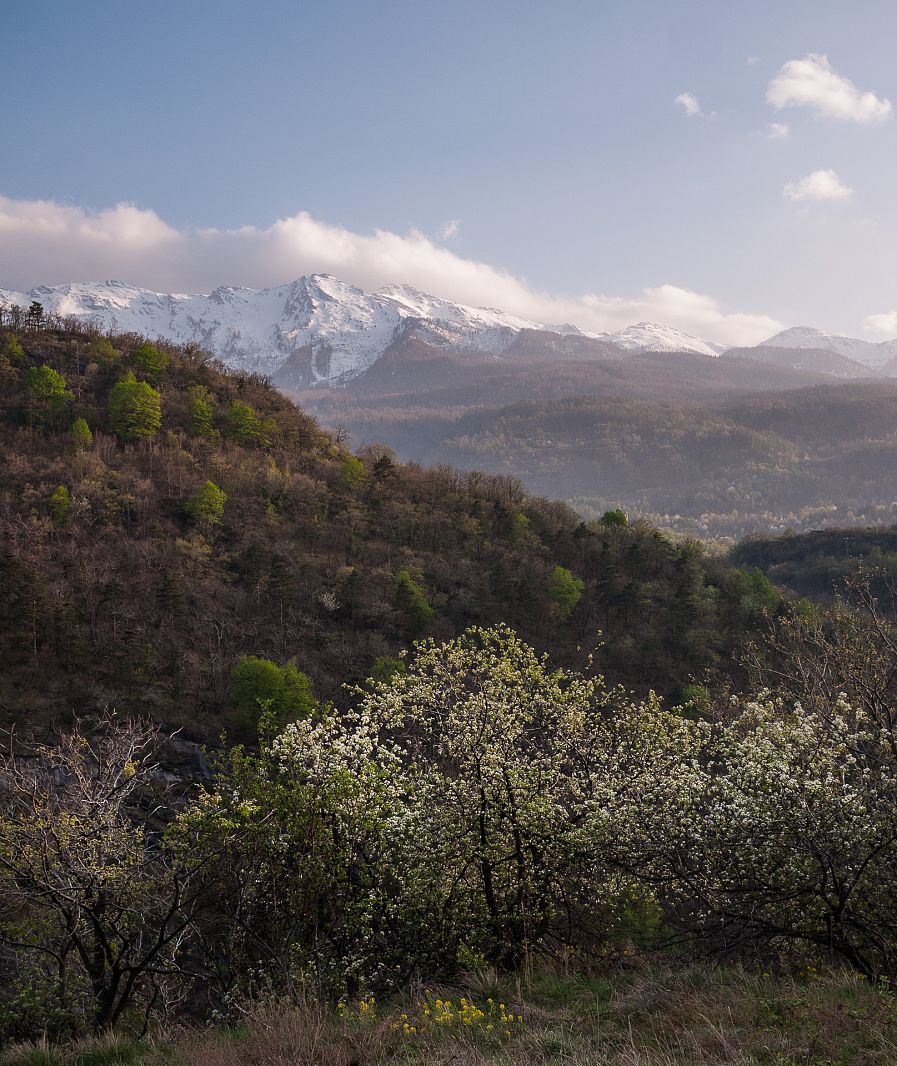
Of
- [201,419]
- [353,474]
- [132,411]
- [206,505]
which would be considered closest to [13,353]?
[132,411]

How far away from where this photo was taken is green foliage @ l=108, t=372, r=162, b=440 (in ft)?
223

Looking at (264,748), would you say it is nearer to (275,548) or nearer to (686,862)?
(686,862)

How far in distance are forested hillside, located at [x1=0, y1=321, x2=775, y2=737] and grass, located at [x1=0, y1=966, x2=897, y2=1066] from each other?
Result: 3654cm

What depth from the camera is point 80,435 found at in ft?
209

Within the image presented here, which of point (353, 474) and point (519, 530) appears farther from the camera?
point (353, 474)

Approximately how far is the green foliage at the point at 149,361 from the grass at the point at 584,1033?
3049 inches

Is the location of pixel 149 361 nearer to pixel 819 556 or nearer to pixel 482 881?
pixel 482 881

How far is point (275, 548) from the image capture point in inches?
2511

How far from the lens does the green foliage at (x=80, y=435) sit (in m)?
63.3

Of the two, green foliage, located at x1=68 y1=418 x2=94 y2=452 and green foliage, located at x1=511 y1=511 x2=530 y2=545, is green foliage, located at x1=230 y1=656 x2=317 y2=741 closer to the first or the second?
green foliage, located at x1=68 y1=418 x2=94 y2=452

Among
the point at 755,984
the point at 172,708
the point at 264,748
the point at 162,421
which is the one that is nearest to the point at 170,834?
the point at 264,748

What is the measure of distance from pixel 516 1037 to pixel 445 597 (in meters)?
54.1

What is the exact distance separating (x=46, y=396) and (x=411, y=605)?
42.0m

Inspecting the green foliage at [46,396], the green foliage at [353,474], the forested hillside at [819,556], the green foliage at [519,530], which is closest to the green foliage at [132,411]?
the green foliage at [46,396]
